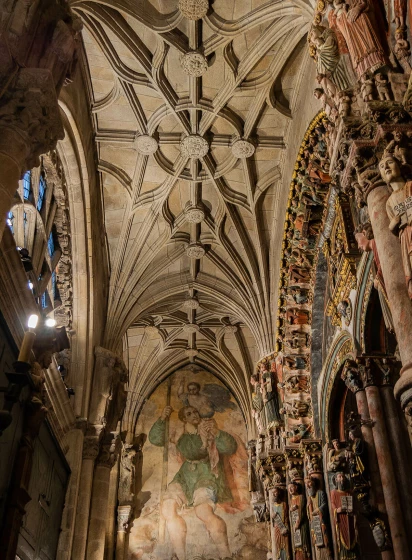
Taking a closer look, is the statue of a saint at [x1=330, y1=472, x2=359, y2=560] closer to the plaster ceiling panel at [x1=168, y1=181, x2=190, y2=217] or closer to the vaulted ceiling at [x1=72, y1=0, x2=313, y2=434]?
the vaulted ceiling at [x1=72, y1=0, x2=313, y2=434]

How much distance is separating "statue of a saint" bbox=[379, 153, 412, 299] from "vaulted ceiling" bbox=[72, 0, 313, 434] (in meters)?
5.39

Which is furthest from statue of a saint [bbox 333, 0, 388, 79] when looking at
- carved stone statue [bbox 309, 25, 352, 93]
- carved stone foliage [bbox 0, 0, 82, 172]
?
carved stone foliage [bbox 0, 0, 82, 172]

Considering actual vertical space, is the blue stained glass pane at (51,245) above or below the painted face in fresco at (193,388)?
below

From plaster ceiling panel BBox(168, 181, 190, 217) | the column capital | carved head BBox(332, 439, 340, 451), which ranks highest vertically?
plaster ceiling panel BBox(168, 181, 190, 217)

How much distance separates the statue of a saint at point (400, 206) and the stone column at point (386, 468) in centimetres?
381

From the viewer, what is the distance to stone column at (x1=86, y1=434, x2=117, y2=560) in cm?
1272

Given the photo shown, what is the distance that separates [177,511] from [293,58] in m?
13.7

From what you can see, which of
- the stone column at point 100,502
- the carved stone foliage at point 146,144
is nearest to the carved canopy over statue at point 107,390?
the stone column at point 100,502

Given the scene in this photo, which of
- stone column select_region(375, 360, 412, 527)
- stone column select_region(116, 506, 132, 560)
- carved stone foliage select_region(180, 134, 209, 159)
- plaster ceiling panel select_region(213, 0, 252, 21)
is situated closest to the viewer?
stone column select_region(375, 360, 412, 527)

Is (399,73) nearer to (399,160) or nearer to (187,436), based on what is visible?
(399,160)

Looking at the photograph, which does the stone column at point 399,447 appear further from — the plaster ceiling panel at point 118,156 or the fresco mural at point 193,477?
the fresco mural at point 193,477

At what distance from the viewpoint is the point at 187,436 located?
20.5 metres

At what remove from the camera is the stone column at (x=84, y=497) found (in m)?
12.0

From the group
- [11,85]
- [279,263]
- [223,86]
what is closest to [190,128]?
[223,86]
